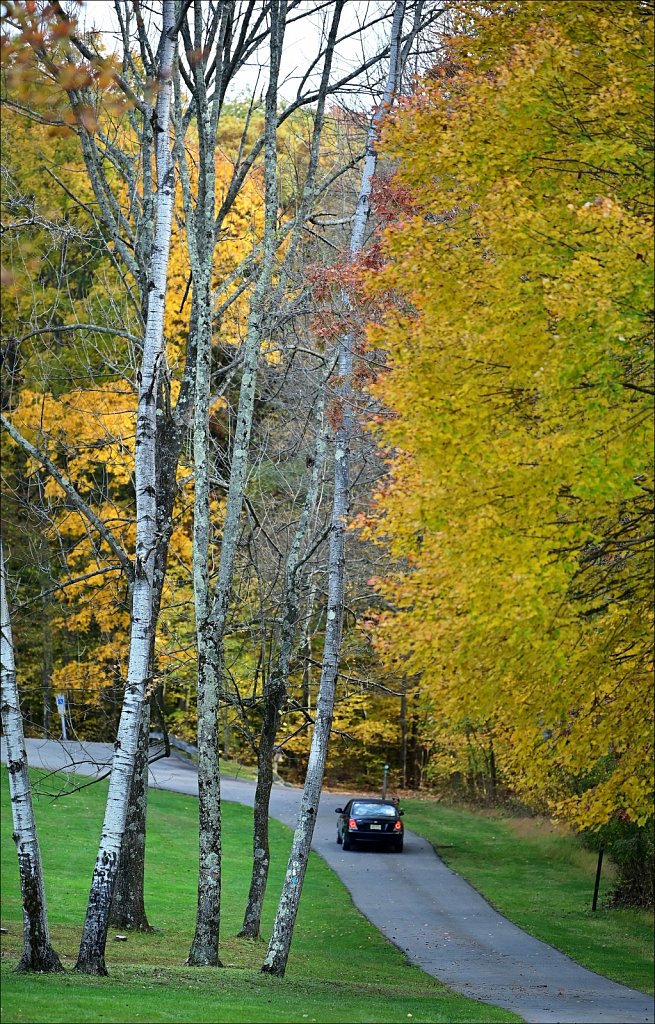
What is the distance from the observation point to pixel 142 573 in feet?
33.8

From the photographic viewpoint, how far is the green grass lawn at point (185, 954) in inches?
334

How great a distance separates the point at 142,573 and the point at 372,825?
19.2 metres

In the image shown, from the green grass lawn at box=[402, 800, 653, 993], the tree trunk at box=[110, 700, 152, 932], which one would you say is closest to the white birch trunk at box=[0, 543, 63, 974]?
the tree trunk at box=[110, 700, 152, 932]

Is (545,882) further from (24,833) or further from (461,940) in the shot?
(24,833)

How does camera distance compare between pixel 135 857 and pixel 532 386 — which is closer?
pixel 532 386

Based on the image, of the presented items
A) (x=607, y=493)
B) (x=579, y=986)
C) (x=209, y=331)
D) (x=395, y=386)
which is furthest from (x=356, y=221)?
(x=579, y=986)

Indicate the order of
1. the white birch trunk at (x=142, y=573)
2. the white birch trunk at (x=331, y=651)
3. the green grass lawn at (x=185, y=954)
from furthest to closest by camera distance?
the white birch trunk at (x=331, y=651) < the white birch trunk at (x=142, y=573) < the green grass lawn at (x=185, y=954)

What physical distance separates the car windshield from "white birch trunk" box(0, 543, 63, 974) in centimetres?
1890

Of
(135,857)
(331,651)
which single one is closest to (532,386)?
(331,651)

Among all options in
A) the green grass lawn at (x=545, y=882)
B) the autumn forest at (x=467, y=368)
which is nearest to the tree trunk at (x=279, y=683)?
the autumn forest at (x=467, y=368)

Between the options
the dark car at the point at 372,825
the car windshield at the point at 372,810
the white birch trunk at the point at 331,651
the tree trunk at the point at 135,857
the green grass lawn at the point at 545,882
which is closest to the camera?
the white birch trunk at the point at 331,651

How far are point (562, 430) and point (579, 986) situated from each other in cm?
885

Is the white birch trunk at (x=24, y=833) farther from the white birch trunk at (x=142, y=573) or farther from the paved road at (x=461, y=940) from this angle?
the paved road at (x=461, y=940)

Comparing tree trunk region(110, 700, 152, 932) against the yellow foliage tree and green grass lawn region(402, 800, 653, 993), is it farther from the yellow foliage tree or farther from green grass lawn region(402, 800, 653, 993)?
green grass lawn region(402, 800, 653, 993)
